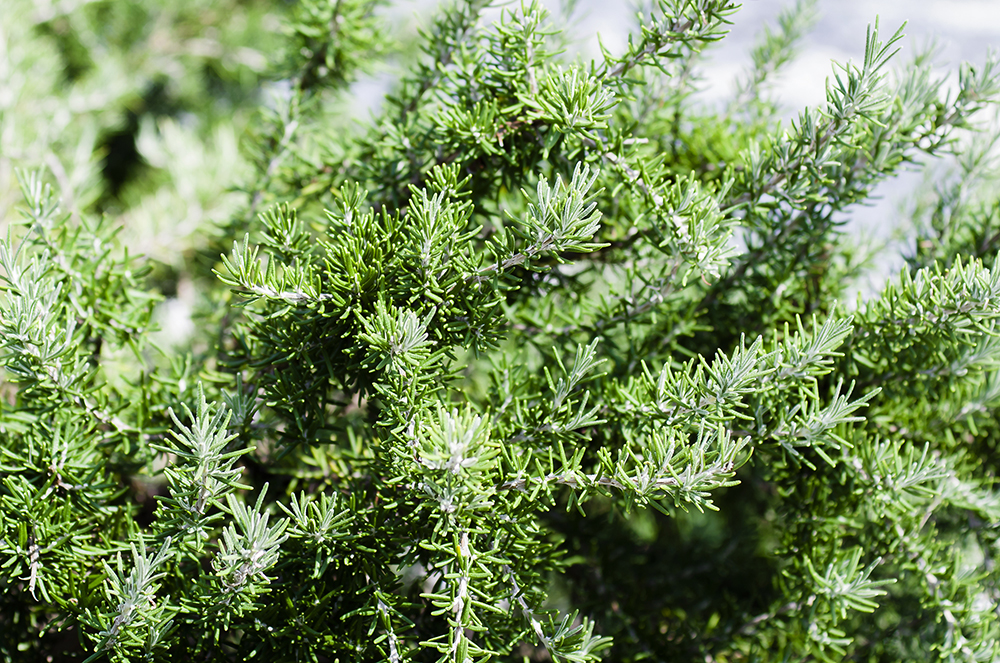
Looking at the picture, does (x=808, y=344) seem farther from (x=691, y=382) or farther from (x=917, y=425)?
(x=917, y=425)

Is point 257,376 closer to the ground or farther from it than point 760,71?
closer to the ground

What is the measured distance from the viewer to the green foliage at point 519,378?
1.36 ft

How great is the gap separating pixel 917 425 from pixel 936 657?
0.70 feet

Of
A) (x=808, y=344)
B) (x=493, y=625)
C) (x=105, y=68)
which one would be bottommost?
(x=105, y=68)

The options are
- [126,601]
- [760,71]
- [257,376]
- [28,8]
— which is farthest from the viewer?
[28,8]

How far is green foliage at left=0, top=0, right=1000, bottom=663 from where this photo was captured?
415 millimetres

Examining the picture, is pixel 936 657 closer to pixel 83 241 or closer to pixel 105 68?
pixel 83 241

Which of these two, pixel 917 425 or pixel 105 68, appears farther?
pixel 105 68

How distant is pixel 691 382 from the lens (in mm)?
424

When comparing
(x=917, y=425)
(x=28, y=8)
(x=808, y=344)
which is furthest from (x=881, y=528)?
(x=28, y=8)

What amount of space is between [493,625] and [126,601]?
0.82 ft

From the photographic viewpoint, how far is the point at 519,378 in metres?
0.51

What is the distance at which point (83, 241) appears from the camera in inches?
Result: 23.2

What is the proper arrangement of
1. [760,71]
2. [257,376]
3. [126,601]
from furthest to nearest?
[760,71]
[257,376]
[126,601]
